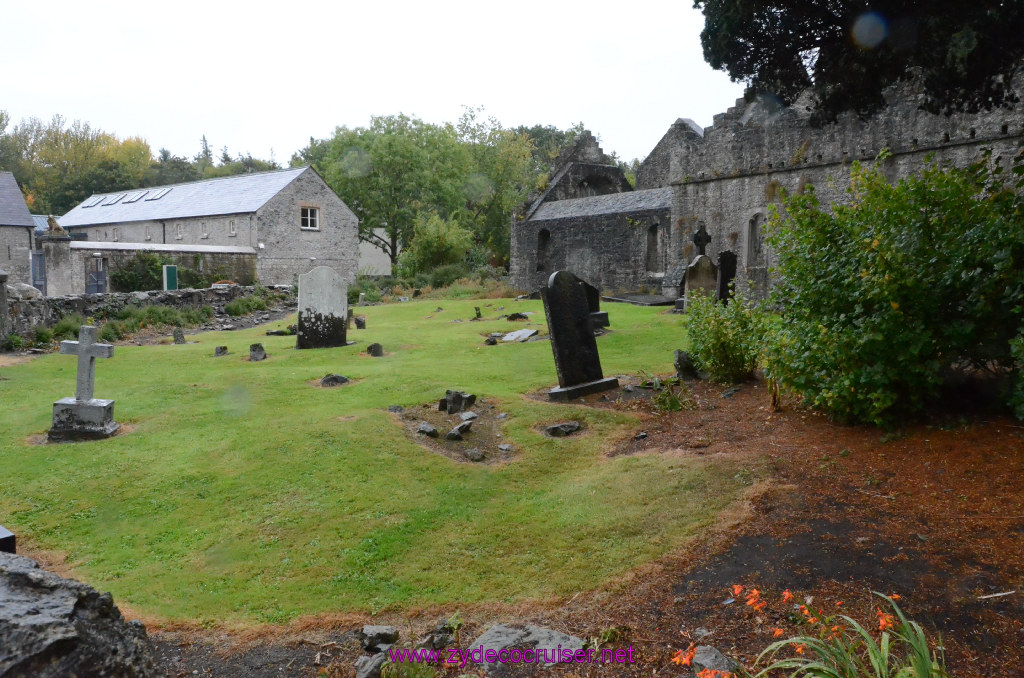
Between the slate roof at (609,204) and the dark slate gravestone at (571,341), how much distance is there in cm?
1673

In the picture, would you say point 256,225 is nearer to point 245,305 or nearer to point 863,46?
point 245,305

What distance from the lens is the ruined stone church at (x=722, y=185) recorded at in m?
17.9

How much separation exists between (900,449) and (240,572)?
224 inches

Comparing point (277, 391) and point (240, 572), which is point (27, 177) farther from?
point (240, 572)

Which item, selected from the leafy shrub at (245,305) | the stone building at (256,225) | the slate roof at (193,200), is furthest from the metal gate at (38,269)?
the leafy shrub at (245,305)

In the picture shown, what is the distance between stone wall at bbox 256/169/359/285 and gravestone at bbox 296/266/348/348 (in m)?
18.3

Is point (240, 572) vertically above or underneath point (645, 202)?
underneath

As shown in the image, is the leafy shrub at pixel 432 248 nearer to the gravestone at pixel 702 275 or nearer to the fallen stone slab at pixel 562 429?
the gravestone at pixel 702 275

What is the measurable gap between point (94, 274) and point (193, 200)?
434 inches

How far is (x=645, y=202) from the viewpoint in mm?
28547

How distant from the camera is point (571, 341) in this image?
10375 mm

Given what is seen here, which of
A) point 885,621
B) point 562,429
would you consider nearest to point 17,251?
point 562,429

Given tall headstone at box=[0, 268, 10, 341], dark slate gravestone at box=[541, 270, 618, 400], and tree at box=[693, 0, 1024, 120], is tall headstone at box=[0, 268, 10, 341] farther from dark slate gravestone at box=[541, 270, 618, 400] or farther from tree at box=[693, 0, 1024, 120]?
tree at box=[693, 0, 1024, 120]

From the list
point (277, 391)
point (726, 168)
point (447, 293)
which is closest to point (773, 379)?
point (277, 391)
